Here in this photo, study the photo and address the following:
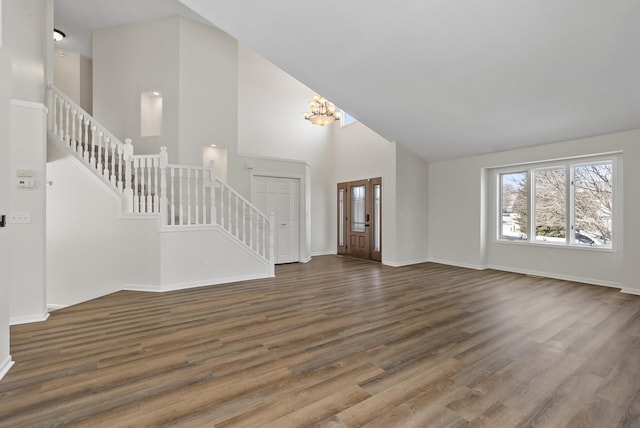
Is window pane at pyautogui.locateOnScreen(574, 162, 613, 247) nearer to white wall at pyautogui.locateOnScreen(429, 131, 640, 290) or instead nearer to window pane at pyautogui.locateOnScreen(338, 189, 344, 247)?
white wall at pyautogui.locateOnScreen(429, 131, 640, 290)

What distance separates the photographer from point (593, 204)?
17.1 feet

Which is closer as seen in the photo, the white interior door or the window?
the window

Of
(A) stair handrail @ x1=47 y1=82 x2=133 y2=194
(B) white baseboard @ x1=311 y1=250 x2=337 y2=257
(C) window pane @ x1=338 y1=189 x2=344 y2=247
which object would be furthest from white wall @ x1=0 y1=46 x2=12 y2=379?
(C) window pane @ x1=338 y1=189 x2=344 y2=247

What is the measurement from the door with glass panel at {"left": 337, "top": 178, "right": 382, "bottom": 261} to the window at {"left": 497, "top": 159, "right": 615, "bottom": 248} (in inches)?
110

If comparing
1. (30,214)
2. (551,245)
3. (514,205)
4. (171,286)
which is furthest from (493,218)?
(30,214)

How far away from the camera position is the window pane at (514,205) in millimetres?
6180

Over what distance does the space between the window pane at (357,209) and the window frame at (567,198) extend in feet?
10.6

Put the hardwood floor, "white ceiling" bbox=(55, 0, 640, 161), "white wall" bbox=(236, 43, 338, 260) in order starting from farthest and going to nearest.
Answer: "white wall" bbox=(236, 43, 338, 260), "white ceiling" bbox=(55, 0, 640, 161), the hardwood floor

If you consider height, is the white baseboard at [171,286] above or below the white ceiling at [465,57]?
below

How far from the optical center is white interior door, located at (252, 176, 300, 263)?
23.6 ft

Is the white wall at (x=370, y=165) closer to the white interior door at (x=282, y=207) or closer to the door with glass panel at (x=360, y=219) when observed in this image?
the door with glass panel at (x=360, y=219)

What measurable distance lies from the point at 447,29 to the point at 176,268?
5.12m

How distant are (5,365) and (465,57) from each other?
5684 millimetres

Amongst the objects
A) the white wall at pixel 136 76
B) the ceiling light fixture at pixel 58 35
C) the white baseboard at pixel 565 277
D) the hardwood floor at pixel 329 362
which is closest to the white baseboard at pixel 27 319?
the hardwood floor at pixel 329 362
